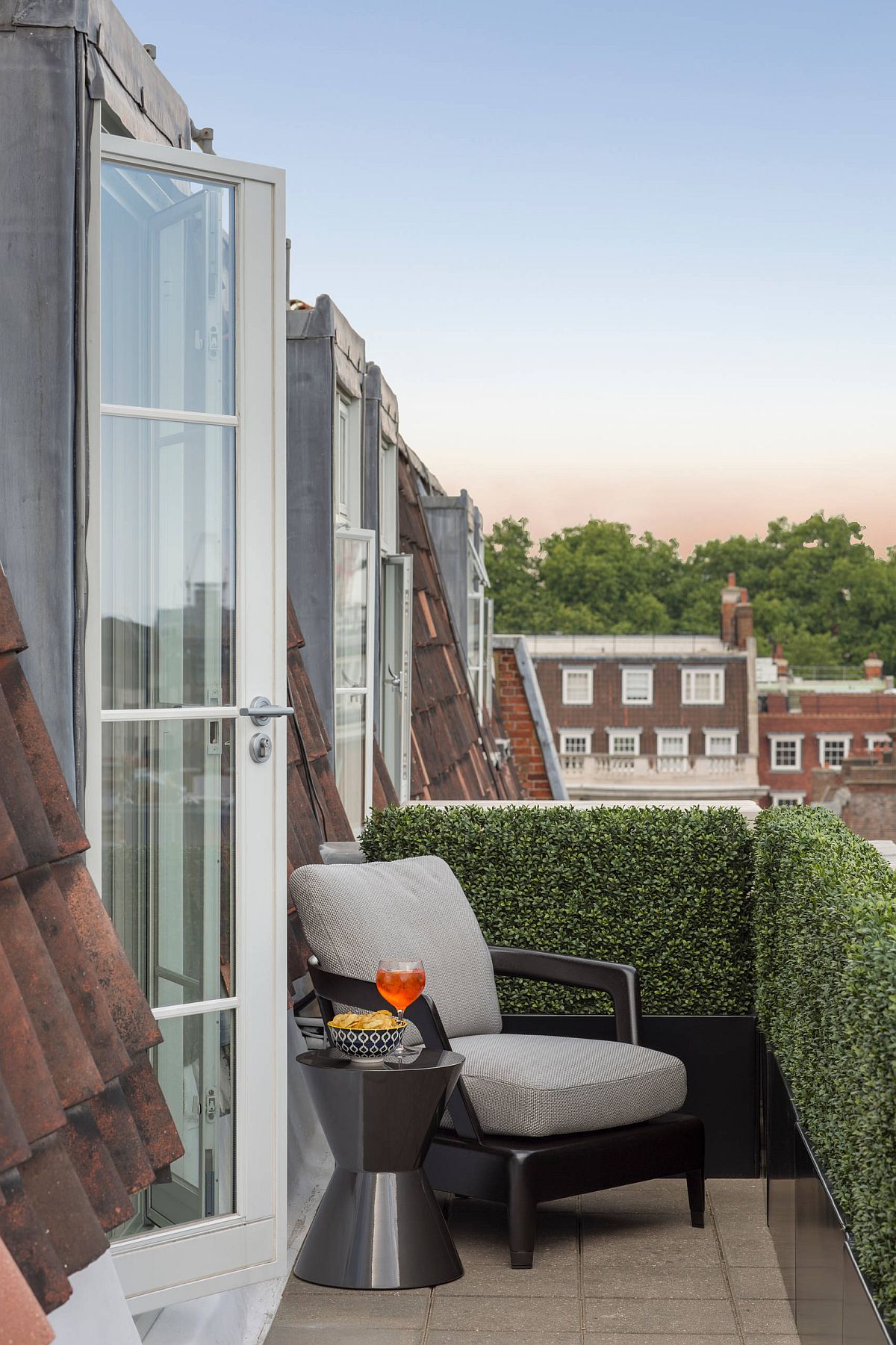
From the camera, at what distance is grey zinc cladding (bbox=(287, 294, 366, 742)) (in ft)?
18.3

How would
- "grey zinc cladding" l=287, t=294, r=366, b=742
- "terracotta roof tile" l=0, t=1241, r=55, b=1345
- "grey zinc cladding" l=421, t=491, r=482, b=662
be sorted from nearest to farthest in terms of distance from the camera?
1. "terracotta roof tile" l=0, t=1241, r=55, b=1345
2. "grey zinc cladding" l=287, t=294, r=366, b=742
3. "grey zinc cladding" l=421, t=491, r=482, b=662

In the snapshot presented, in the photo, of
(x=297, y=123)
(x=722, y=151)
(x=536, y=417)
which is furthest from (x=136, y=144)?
(x=536, y=417)

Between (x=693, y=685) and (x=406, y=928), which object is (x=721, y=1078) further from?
(x=693, y=685)

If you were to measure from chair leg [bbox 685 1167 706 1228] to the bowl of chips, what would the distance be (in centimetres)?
109

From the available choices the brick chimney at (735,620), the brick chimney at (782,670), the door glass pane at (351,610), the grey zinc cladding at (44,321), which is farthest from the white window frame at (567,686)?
the grey zinc cladding at (44,321)

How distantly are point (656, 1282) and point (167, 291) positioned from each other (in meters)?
2.67

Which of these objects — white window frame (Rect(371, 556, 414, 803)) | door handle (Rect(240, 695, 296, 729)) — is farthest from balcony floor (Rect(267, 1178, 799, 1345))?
white window frame (Rect(371, 556, 414, 803))

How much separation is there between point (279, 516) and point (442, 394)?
116 ft

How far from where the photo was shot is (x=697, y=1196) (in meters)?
3.87

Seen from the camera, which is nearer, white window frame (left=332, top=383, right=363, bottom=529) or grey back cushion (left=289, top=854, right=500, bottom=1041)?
grey back cushion (left=289, top=854, right=500, bottom=1041)

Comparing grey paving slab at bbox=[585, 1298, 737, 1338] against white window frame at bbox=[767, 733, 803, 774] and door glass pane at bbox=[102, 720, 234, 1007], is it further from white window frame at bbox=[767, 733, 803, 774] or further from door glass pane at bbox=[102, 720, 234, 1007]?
white window frame at bbox=[767, 733, 803, 774]

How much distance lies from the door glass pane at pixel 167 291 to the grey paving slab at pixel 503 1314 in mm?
2170

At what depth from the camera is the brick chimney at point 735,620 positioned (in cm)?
4291

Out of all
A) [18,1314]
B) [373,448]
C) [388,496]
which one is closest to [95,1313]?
[18,1314]
